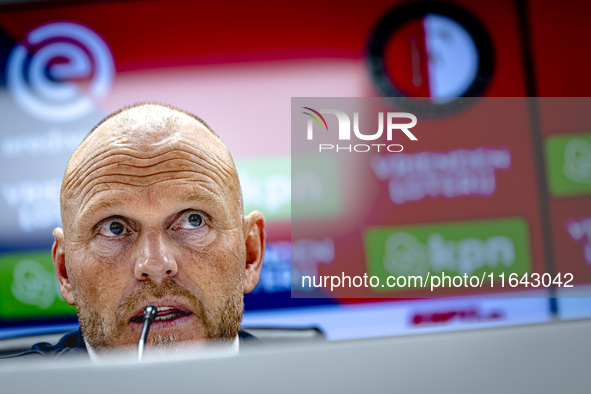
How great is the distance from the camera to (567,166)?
7.77 ft

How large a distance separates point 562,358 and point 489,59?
244cm

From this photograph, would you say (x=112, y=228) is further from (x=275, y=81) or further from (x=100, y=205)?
(x=275, y=81)

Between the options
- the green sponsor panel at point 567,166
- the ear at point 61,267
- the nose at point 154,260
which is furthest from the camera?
the green sponsor panel at point 567,166

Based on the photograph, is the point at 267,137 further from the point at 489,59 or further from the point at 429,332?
the point at 429,332

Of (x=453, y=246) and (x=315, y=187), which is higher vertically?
(x=315, y=187)

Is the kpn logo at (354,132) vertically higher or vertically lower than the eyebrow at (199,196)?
higher

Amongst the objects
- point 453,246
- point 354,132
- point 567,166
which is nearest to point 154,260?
point 354,132

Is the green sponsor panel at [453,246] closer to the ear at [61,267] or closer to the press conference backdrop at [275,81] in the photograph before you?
the press conference backdrop at [275,81]

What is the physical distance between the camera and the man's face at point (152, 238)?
3.30 feet

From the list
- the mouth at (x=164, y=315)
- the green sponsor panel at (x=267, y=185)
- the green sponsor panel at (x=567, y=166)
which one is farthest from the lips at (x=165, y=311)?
the green sponsor panel at (x=567, y=166)

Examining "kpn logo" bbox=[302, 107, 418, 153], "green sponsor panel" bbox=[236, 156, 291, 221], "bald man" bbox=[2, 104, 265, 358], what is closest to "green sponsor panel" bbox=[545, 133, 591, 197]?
"kpn logo" bbox=[302, 107, 418, 153]

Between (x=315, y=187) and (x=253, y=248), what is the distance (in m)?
1.07

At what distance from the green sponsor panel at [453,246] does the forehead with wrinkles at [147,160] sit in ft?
4.16

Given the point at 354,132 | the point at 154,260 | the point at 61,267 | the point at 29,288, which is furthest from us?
the point at 354,132
